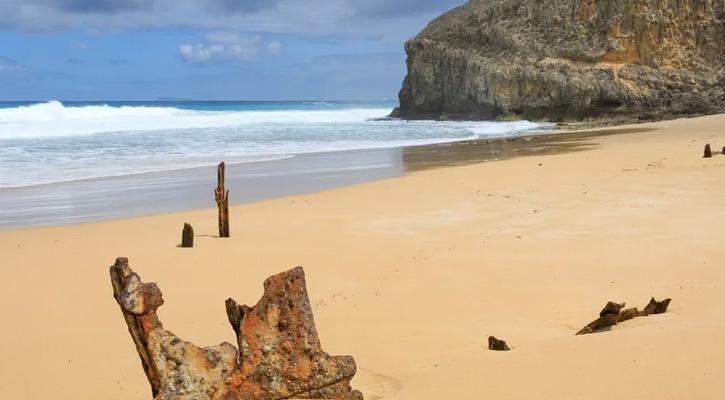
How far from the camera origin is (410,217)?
9680mm

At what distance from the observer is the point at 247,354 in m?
3.04

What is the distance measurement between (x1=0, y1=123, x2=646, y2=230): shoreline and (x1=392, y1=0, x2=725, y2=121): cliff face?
59.5 feet

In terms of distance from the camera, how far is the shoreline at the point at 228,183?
472 inches

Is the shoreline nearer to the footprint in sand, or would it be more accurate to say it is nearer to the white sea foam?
the footprint in sand

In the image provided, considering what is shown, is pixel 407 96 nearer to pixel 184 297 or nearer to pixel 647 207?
pixel 647 207

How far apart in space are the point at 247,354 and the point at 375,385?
3.59 feet

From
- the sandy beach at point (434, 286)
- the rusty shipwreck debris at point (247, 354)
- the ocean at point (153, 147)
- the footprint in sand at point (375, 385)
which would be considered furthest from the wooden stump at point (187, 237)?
the ocean at point (153, 147)

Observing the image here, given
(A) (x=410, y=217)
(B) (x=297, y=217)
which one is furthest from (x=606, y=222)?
(B) (x=297, y=217)

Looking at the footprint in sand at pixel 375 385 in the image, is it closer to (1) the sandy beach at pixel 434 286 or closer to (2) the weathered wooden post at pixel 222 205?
(1) the sandy beach at pixel 434 286

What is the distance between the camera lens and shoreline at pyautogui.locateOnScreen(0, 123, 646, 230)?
Answer: 1200 cm

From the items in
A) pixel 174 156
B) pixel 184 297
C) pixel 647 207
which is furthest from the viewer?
pixel 174 156

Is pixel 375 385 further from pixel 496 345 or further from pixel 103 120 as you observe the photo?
pixel 103 120

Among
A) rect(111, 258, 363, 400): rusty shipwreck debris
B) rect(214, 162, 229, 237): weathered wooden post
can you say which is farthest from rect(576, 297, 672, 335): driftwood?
rect(214, 162, 229, 237): weathered wooden post

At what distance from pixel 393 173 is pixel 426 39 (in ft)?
122
